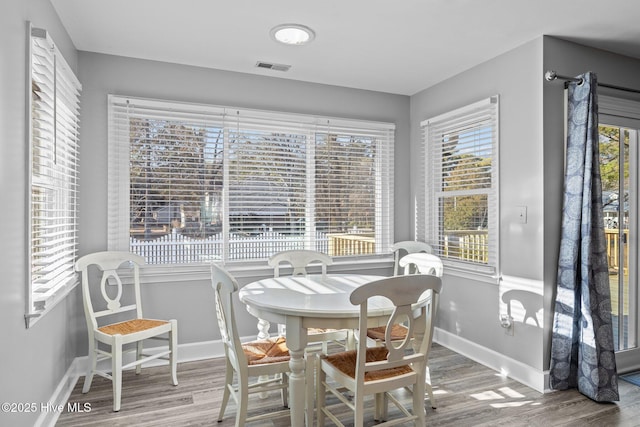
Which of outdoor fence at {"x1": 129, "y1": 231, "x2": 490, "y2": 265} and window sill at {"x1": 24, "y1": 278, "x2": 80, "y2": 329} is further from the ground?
outdoor fence at {"x1": 129, "y1": 231, "x2": 490, "y2": 265}

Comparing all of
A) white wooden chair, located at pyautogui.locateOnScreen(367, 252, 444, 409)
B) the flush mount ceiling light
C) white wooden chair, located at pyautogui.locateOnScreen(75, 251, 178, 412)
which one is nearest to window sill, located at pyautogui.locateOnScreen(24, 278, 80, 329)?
white wooden chair, located at pyautogui.locateOnScreen(75, 251, 178, 412)

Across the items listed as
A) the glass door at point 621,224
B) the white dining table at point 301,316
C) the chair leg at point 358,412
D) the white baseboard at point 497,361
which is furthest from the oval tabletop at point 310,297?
the glass door at point 621,224

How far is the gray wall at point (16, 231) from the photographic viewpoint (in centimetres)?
178

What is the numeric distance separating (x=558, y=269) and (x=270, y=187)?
244cm

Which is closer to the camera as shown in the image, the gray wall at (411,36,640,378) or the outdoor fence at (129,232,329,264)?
the gray wall at (411,36,640,378)

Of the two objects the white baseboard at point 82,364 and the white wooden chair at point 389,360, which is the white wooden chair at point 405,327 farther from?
the white baseboard at point 82,364

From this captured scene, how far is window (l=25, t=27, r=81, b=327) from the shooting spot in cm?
215

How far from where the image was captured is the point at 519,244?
3.11 m

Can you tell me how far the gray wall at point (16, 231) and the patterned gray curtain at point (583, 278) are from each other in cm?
325

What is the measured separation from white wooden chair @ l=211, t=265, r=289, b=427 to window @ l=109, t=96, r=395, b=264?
A: 1.33m

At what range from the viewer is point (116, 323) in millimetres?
3158

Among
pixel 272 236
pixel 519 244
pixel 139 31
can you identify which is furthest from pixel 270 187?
pixel 519 244

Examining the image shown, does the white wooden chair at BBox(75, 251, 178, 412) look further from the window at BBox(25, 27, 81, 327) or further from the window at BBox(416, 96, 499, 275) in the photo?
the window at BBox(416, 96, 499, 275)

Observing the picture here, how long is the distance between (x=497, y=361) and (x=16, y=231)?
3370mm
